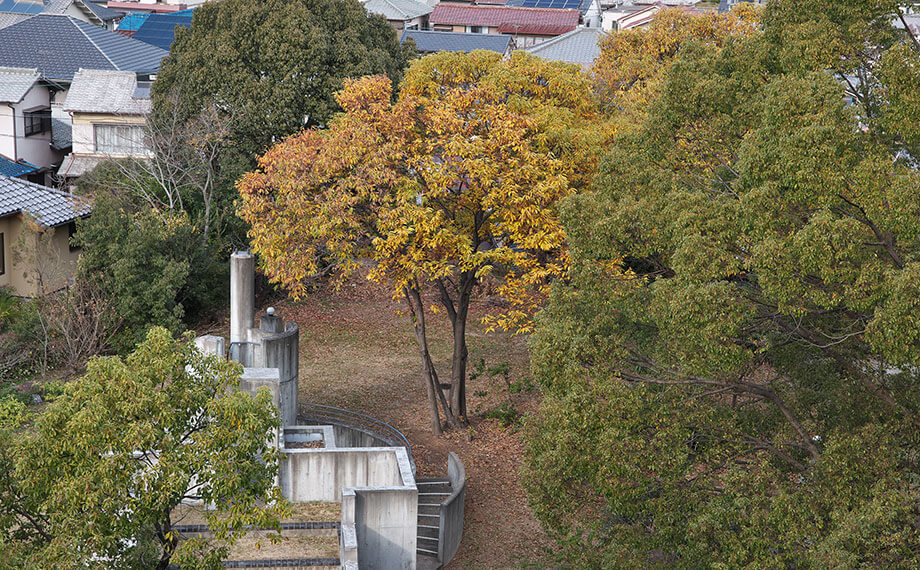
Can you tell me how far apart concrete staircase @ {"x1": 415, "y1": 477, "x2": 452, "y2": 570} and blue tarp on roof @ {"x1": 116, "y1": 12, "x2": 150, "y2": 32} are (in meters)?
53.3

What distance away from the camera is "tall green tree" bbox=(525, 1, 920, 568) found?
36.7ft

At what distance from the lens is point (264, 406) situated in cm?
1231

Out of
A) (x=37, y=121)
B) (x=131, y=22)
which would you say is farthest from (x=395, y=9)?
(x=37, y=121)

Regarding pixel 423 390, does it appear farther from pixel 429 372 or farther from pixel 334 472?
pixel 334 472

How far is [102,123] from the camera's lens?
36812 mm

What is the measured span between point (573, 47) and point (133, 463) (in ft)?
146

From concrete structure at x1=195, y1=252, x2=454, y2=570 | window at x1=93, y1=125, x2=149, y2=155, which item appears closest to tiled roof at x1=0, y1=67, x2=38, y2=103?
window at x1=93, y1=125, x2=149, y2=155

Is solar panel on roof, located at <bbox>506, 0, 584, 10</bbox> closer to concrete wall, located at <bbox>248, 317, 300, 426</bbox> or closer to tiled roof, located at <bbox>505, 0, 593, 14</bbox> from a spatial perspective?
tiled roof, located at <bbox>505, 0, 593, 14</bbox>

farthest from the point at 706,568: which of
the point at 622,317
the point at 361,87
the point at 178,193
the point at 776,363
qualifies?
the point at 178,193

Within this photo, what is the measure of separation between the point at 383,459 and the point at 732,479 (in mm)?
8288

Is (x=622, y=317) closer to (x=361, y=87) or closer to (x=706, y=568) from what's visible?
(x=706, y=568)

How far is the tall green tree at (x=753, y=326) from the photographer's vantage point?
36.7ft

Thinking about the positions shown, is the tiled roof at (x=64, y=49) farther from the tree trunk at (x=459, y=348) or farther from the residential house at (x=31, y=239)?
the tree trunk at (x=459, y=348)

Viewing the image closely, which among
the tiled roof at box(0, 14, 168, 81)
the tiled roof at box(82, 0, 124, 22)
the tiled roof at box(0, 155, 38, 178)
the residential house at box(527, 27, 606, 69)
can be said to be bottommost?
the tiled roof at box(0, 155, 38, 178)
